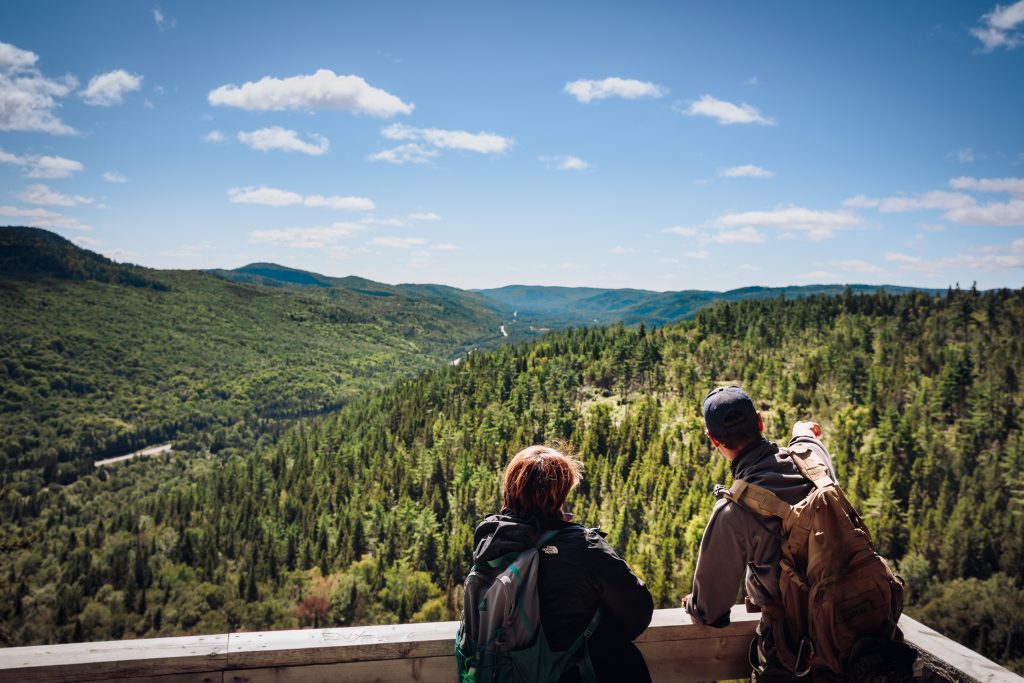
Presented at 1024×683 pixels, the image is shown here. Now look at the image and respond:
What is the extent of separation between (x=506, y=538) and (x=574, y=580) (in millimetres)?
435

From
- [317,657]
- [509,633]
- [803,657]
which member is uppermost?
[509,633]

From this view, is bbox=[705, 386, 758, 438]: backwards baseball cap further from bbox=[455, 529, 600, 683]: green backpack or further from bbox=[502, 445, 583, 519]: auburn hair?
bbox=[455, 529, 600, 683]: green backpack

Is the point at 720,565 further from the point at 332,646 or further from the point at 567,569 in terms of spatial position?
the point at 332,646

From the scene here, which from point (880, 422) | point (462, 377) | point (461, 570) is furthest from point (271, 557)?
point (880, 422)

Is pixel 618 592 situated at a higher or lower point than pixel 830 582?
lower

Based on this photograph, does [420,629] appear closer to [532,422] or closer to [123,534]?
[532,422]

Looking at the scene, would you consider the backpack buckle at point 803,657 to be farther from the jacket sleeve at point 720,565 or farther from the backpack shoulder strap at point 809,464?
the backpack shoulder strap at point 809,464

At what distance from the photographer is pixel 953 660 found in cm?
371

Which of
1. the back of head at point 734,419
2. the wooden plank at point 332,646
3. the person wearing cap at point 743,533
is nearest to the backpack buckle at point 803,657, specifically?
the person wearing cap at point 743,533

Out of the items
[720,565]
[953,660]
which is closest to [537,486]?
[720,565]

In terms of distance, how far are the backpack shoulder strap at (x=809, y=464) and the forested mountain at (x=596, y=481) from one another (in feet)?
216

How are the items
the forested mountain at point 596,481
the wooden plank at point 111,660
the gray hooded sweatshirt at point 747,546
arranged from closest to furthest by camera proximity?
the wooden plank at point 111,660
the gray hooded sweatshirt at point 747,546
the forested mountain at point 596,481

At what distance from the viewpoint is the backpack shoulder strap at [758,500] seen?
3.42 meters

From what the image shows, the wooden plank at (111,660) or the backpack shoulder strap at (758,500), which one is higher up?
the backpack shoulder strap at (758,500)
